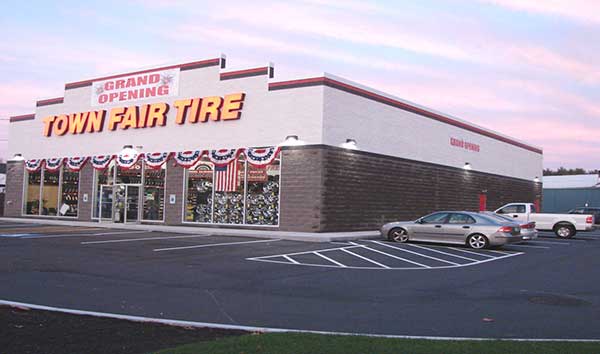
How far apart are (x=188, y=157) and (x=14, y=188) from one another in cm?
1413

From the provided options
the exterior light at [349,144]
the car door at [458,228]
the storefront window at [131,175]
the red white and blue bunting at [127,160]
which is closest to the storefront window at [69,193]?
the storefront window at [131,175]

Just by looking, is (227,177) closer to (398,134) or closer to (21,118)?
(398,134)

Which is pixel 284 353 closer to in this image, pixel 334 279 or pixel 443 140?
pixel 334 279

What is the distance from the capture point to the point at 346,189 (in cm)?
2509

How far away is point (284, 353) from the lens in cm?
601

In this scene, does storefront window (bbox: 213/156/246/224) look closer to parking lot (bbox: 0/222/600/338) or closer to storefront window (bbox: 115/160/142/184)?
storefront window (bbox: 115/160/142/184)

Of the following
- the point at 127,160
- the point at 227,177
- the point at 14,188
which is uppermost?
the point at 127,160

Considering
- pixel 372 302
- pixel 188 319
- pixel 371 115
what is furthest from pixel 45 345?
pixel 371 115

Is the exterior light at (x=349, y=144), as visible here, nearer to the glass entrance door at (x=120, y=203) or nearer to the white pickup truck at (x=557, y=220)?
the white pickup truck at (x=557, y=220)

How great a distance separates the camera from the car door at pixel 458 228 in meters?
19.8

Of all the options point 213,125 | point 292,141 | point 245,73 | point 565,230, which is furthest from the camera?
point 565,230

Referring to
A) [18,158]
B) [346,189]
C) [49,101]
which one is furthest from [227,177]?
[18,158]

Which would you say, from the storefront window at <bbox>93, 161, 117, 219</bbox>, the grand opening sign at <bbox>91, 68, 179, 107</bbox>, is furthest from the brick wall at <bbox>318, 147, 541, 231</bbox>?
the storefront window at <bbox>93, 161, 117, 219</bbox>

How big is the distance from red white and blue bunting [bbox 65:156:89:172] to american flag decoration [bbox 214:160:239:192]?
925 cm
